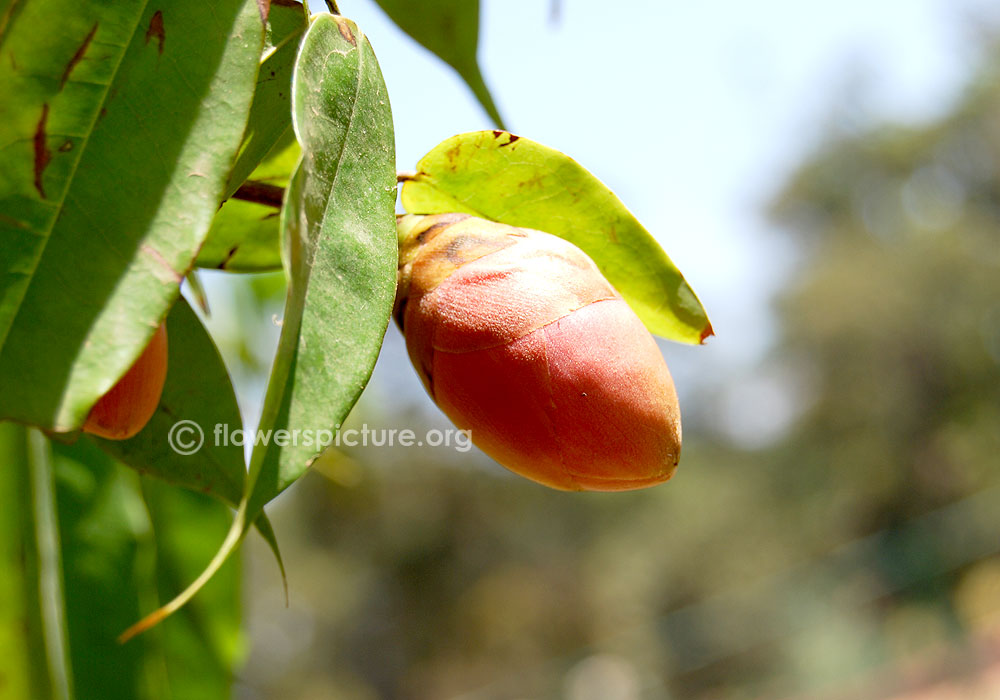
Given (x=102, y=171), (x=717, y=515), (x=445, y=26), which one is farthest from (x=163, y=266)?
(x=717, y=515)

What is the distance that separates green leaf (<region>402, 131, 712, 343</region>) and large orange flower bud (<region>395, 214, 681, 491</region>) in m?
0.04

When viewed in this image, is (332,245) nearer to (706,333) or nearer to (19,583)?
(706,333)

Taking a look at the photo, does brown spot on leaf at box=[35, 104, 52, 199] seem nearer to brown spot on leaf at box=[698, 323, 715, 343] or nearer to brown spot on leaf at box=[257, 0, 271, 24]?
brown spot on leaf at box=[257, 0, 271, 24]

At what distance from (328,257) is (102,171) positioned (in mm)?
96

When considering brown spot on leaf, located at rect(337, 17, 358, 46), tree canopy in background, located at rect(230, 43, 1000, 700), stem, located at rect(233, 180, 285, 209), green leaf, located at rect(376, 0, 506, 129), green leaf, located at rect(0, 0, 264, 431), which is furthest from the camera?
tree canopy in background, located at rect(230, 43, 1000, 700)

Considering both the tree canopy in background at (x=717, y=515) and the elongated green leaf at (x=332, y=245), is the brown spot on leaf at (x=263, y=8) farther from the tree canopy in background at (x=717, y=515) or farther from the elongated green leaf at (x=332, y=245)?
the tree canopy in background at (x=717, y=515)

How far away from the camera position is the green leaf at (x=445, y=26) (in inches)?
26.0

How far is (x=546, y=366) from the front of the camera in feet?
1.62

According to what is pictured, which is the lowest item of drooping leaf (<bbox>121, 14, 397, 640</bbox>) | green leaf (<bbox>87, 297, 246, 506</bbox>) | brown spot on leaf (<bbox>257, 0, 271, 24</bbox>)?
green leaf (<bbox>87, 297, 246, 506</bbox>)

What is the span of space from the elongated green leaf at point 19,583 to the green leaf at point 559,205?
44cm

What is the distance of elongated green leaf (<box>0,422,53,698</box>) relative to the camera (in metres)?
0.76

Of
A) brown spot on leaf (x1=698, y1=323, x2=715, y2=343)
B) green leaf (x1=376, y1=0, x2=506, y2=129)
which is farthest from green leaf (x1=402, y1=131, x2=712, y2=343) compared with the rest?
green leaf (x1=376, y1=0, x2=506, y2=129)

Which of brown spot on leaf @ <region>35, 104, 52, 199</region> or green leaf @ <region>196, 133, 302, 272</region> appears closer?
brown spot on leaf @ <region>35, 104, 52, 199</region>

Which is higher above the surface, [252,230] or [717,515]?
[252,230]
